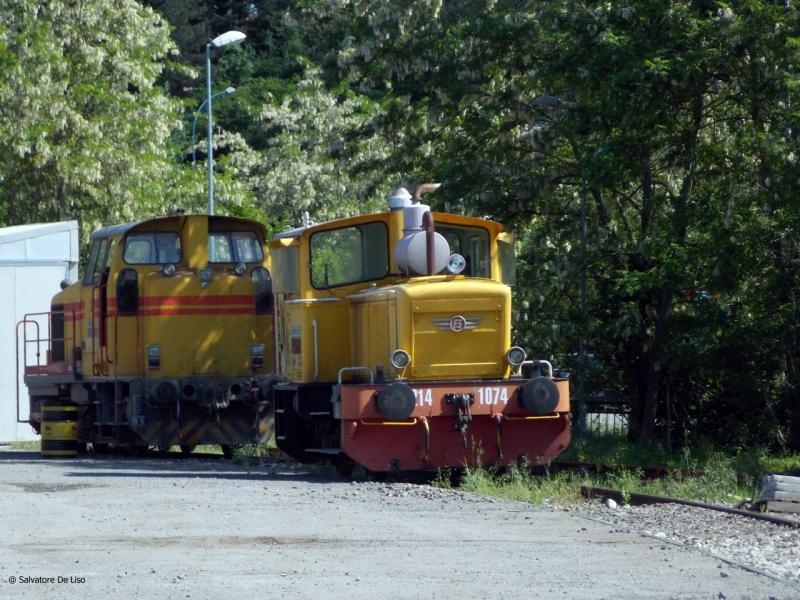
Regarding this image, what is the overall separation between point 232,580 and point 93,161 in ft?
78.3

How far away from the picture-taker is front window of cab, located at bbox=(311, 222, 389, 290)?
13.0 metres

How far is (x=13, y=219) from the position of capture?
99.8 ft

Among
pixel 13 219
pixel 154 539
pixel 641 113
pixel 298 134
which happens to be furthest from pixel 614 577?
pixel 298 134

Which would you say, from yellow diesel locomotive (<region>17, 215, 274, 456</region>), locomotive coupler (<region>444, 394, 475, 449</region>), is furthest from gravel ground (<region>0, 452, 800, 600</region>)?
yellow diesel locomotive (<region>17, 215, 274, 456</region>)

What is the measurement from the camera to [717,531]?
8.77m

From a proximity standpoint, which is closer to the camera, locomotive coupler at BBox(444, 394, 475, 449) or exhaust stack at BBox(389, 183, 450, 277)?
locomotive coupler at BBox(444, 394, 475, 449)

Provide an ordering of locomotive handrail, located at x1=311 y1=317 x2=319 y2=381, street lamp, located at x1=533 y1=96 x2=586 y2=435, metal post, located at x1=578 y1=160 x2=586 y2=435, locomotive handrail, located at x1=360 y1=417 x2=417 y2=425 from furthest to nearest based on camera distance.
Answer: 1. metal post, located at x1=578 y1=160 x2=586 y2=435
2. street lamp, located at x1=533 y1=96 x2=586 y2=435
3. locomotive handrail, located at x1=311 y1=317 x2=319 y2=381
4. locomotive handrail, located at x1=360 y1=417 x2=417 y2=425

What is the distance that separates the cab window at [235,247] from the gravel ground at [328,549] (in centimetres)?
559

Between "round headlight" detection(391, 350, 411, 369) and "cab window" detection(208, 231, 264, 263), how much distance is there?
5457 millimetres

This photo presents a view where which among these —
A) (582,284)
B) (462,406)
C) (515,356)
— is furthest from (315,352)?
(582,284)

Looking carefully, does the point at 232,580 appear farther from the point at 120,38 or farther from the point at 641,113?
the point at 120,38

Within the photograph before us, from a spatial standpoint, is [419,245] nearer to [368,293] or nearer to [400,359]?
[368,293]

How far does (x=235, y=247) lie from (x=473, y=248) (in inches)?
191

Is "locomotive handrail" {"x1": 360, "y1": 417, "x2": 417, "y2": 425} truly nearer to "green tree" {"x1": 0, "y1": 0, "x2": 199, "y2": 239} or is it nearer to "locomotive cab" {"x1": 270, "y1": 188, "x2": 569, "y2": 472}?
"locomotive cab" {"x1": 270, "y1": 188, "x2": 569, "y2": 472}
